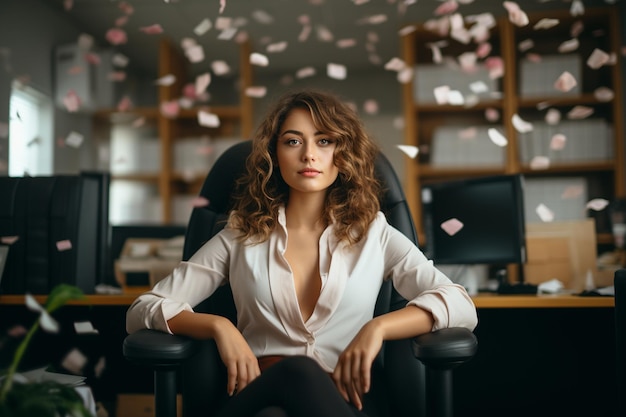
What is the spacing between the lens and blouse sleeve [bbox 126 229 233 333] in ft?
4.07

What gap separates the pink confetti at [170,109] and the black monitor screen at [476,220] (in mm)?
2758

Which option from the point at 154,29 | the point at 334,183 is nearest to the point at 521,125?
the point at 154,29

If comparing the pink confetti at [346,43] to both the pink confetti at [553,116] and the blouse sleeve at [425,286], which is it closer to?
the pink confetti at [553,116]

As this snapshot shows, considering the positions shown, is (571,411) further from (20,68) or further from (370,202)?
(20,68)

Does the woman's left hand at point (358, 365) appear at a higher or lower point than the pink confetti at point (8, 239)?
lower

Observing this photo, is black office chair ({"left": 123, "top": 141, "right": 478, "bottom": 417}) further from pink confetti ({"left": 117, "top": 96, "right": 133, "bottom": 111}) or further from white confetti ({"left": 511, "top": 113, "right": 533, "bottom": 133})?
pink confetti ({"left": 117, "top": 96, "right": 133, "bottom": 111})

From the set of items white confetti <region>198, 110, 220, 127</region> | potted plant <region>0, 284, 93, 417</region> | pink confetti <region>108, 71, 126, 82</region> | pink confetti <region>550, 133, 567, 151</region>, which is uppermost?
pink confetti <region>108, 71, 126, 82</region>

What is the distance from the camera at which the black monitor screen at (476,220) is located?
85.2 inches

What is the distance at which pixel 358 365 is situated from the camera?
1.15 m

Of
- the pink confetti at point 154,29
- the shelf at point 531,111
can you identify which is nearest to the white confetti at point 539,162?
the shelf at point 531,111

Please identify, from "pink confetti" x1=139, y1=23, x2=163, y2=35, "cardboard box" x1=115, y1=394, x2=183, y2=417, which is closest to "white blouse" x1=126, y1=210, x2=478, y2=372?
"cardboard box" x1=115, y1=394, x2=183, y2=417

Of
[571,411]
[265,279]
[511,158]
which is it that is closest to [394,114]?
[511,158]

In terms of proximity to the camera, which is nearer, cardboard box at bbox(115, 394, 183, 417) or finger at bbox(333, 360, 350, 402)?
finger at bbox(333, 360, 350, 402)

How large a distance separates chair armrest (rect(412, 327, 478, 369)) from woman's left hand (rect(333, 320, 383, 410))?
9 cm
